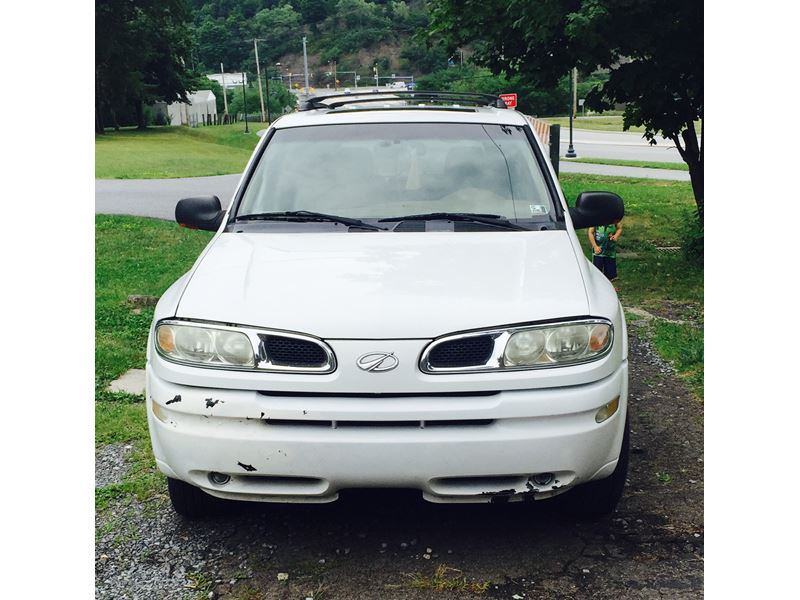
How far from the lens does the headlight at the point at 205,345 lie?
3.35 meters

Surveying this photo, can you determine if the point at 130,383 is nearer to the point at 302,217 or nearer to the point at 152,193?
the point at 302,217

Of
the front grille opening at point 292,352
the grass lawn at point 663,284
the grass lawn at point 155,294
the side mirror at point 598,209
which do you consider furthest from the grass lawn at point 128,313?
the grass lawn at point 663,284

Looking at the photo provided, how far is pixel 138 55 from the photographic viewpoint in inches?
2237

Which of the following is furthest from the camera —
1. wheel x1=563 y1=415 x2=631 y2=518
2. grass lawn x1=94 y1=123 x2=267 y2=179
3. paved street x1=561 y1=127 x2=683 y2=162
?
paved street x1=561 y1=127 x2=683 y2=162

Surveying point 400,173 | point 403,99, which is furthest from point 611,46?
point 400,173

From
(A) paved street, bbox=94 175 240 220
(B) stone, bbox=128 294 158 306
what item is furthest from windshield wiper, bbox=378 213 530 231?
(A) paved street, bbox=94 175 240 220

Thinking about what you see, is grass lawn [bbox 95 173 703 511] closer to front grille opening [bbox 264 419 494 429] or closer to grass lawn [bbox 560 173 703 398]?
grass lawn [bbox 560 173 703 398]

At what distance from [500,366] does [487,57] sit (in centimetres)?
→ 860

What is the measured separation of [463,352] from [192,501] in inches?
55.2

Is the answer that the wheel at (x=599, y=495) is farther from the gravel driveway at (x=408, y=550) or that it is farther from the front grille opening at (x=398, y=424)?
the front grille opening at (x=398, y=424)

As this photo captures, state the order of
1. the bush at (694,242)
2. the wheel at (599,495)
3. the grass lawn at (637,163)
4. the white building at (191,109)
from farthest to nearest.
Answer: the white building at (191,109) → the grass lawn at (637,163) → the bush at (694,242) → the wheel at (599,495)

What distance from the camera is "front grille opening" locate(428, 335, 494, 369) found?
3297mm

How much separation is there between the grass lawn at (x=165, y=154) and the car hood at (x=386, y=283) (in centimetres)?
2591

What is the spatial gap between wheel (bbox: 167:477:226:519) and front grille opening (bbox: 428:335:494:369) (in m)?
1.24
